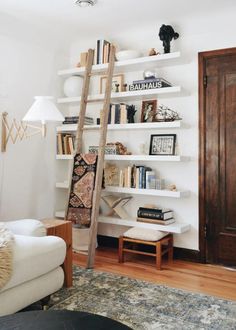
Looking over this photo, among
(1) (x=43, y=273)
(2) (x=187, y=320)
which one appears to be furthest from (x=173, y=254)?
(1) (x=43, y=273)

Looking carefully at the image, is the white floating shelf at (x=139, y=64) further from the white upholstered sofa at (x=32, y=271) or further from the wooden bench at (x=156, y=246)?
the white upholstered sofa at (x=32, y=271)

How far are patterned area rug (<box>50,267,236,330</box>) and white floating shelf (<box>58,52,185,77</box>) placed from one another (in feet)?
7.00

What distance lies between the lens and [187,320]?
205 centimetres

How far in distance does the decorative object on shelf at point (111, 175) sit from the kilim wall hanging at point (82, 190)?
1.07ft

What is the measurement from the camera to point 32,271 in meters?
2.00

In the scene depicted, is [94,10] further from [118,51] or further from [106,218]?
[106,218]

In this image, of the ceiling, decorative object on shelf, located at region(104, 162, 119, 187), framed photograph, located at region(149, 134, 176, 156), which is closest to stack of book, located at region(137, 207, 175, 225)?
decorative object on shelf, located at region(104, 162, 119, 187)

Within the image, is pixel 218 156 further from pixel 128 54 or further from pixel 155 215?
pixel 128 54

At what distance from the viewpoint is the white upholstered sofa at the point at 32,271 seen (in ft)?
6.16

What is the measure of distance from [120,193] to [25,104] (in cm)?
142

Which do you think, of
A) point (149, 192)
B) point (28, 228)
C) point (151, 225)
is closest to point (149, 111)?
point (149, 192)

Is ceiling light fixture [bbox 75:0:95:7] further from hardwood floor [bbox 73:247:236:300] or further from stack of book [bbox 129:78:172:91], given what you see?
hardwood floor [bbox 73:247:236:300]

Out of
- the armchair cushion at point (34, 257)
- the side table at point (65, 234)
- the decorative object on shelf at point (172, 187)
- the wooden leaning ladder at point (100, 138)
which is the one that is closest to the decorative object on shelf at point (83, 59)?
the wooden leaning ladder at point (100, 138)

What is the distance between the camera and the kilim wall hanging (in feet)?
10.9
